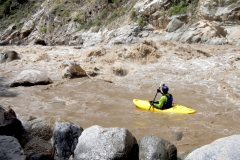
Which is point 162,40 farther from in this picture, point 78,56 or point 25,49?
point 25,49

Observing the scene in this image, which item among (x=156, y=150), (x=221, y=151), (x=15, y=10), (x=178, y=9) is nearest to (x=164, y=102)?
(x=156, y=150)

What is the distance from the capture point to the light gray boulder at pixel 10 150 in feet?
12.8

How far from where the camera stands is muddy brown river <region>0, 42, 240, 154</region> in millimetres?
6777

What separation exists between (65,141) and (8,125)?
A: 979 mm

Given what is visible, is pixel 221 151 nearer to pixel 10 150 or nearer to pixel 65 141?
pixel 65 141

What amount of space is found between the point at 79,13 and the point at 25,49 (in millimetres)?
5258

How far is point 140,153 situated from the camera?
454 centimetres

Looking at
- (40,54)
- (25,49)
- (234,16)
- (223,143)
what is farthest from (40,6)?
(223,143)

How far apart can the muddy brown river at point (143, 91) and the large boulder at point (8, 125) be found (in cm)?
156

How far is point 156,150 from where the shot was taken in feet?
14.6

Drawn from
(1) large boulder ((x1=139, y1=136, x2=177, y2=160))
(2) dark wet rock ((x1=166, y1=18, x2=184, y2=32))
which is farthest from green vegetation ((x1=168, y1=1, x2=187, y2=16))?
(1) large boulder ((x1=139, y1=136, x2=177, y2=160))

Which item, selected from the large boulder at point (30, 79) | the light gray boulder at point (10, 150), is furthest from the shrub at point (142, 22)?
the light gray boulder at point (10, 150)

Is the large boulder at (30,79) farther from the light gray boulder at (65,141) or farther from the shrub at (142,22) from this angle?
the shrub at (142,22)

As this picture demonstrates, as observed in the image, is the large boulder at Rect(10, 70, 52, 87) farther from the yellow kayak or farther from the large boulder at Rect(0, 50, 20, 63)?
the yellow kayak
